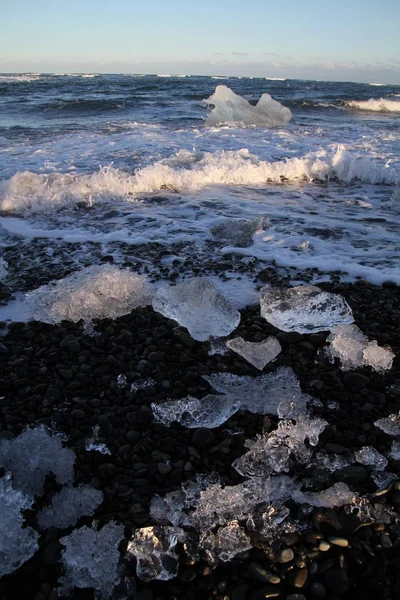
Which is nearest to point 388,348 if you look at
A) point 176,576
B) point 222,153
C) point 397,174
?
point 176,576

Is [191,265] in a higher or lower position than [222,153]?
lower

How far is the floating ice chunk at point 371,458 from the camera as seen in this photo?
202cm

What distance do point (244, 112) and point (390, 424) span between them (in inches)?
641

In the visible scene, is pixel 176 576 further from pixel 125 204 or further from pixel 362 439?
pixel 125 204

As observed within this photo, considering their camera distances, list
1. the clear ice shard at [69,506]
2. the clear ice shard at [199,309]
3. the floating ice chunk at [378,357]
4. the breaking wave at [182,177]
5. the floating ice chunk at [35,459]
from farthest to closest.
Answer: the breaking wave at [182,177] → the clear ice shard at [199,309] → the floating ice chunk at [378,357] → the floating ice chunk at [35,459] → the clear ice shard at [69,506]

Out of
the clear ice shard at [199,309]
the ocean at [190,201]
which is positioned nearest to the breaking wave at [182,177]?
the ocean at [190,201]

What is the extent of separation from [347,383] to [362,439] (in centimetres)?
45

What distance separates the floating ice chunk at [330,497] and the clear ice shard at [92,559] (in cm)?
78

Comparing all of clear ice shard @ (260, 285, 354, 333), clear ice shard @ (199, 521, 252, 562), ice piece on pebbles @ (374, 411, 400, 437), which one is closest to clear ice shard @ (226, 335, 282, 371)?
clear ice shard @ (260, 285, 354, 333)

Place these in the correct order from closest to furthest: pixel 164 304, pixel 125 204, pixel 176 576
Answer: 1. pixel 176 576
2. pixel 164 304
3. pixel 125 204

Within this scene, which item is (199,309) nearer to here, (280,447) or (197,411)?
(197,411)

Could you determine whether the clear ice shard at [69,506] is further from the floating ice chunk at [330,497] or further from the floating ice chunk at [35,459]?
the floating ice chunk at [330,497]

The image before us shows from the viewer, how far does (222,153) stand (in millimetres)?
8711

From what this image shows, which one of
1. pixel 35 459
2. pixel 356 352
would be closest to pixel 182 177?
pixel 356 352
